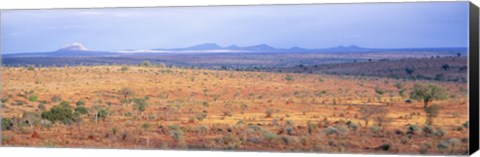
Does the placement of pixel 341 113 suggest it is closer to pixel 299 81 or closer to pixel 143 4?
pixel 299 81

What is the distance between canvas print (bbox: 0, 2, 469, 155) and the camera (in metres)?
17.9

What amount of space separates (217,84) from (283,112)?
4.04 feet

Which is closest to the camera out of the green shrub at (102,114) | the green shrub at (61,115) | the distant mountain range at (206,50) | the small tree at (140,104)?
the distant mountain range at (206,50)

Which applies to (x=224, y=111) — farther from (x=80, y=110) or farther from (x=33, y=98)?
(x=33, y=98)

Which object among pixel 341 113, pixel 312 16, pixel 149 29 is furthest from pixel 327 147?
pixel 149 29

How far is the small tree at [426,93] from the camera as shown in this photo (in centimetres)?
1789

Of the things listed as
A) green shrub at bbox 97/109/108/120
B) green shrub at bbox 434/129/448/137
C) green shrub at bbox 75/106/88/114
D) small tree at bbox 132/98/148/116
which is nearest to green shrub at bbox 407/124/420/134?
green shrub at bbox 434/129/448/137

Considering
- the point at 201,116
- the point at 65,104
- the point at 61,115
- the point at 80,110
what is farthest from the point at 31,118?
the point at 201,116

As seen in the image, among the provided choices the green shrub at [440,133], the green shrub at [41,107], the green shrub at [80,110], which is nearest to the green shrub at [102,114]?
the green shrub at [80,110]

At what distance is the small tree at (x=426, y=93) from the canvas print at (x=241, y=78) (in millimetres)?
16

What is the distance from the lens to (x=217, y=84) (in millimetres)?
19000

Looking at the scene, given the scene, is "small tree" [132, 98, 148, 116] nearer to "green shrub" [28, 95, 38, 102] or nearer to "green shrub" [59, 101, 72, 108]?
"green shrub" [59, 101, 72, 108]

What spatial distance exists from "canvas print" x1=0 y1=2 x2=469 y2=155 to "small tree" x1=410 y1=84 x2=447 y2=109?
0.02 m

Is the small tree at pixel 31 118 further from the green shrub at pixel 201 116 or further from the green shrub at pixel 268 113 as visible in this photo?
the green shrub at pixel 268 113
